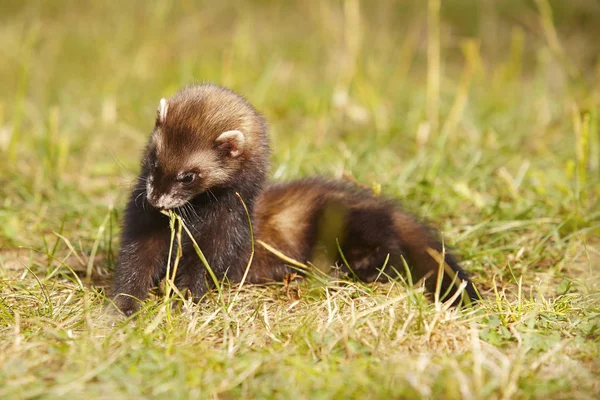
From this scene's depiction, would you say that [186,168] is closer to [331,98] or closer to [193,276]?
[193,276]

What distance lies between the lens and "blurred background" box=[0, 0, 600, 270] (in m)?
5.85

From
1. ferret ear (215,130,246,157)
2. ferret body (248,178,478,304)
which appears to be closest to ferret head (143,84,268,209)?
ferret ear (215,130,246,157)

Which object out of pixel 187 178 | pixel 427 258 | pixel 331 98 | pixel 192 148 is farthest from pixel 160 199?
pixel 331 98

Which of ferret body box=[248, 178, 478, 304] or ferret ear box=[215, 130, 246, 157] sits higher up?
ferret ear box=[215, 130, 246, 157]

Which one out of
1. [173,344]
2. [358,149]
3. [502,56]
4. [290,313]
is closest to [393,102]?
[358,149]

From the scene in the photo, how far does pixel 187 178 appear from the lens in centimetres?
402

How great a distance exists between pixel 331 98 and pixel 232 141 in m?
4.38

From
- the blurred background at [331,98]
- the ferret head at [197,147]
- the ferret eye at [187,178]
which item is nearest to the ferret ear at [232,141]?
the ferret head at [197,147]

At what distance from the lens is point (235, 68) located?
29.6 ft

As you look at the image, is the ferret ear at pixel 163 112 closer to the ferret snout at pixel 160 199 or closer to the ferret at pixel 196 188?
the ferret at pixel 196 188

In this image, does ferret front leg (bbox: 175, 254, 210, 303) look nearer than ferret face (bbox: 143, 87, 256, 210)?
No

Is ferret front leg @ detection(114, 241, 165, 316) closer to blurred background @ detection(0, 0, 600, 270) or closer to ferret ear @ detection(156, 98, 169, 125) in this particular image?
blurred background @ detection(0, 0, 600, 270)

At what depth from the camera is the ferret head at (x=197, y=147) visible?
397cm

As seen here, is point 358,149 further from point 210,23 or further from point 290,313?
point 210,23
